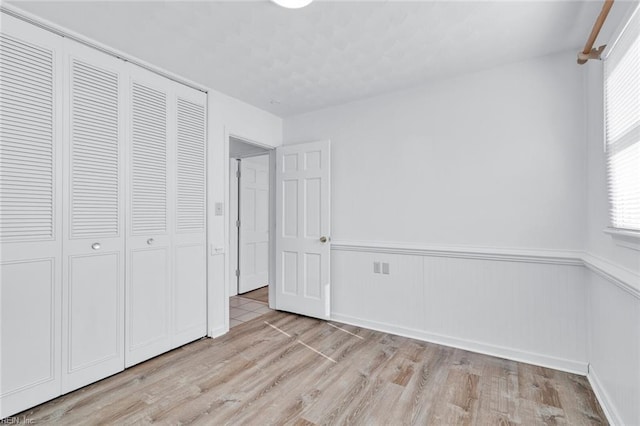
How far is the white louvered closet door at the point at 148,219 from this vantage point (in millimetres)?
2525

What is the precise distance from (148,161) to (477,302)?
316 centimetres

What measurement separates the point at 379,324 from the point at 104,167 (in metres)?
2.93

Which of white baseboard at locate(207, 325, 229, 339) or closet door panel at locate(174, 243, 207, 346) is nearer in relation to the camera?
closet door panel at locate(174, 243, 207, 346)

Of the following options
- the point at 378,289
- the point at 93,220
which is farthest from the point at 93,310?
the point at 378,289

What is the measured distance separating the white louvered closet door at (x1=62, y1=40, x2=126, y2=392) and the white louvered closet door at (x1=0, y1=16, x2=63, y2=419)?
70mm

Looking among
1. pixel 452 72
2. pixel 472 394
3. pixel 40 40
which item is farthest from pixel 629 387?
pixel 40 40

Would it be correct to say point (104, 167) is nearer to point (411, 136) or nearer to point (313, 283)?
point (313, 283)

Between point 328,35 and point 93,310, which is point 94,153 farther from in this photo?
point 328,35

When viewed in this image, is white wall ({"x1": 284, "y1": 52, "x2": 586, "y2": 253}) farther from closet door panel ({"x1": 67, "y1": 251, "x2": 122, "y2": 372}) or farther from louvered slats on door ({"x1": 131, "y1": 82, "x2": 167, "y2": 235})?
closet door panel ({"x1": 67, "y1": 251, "x2": 122, "y2": 372})

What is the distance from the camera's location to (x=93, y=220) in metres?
2.29

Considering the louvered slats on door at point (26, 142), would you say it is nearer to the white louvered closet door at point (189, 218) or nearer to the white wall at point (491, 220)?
the white louvered closet door at point (189, 218)

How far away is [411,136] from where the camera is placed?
3191 mm

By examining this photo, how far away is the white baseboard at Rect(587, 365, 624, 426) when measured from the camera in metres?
1.78

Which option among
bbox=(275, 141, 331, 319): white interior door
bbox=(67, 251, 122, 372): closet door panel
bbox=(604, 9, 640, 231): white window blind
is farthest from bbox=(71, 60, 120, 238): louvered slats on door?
→ bbox=(604, 9, 640, 231): white window blind
